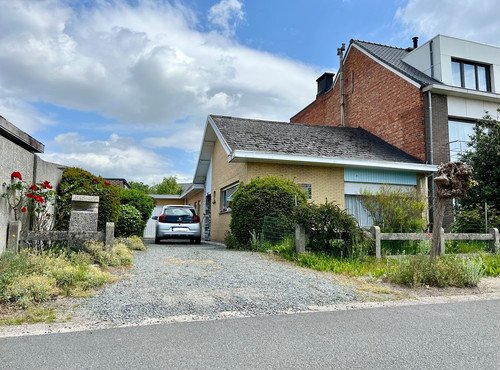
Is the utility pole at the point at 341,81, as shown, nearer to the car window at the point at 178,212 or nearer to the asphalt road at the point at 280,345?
the car window at the point at 178,212

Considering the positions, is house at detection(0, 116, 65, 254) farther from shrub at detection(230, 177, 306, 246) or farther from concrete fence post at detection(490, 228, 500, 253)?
concrete fence post at detection(490, 228, 500, 253)

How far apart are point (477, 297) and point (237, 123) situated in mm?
12948

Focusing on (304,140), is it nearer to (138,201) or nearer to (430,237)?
(138,201)

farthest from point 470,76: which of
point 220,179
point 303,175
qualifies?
point 220,179

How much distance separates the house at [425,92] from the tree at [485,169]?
168 centimetres

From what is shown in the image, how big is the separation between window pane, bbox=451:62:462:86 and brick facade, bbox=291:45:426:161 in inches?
97.2

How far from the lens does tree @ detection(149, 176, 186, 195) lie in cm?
5773

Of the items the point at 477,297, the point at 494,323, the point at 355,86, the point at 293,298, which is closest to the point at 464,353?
the point at 494,323

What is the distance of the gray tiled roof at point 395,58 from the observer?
18097 mm

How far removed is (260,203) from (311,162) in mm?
3416

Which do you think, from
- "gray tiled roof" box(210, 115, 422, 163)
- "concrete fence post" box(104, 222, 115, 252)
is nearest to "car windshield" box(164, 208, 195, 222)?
"gray tiled roof" box(210, 115, 422, 163)

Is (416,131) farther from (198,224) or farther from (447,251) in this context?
(198,224)

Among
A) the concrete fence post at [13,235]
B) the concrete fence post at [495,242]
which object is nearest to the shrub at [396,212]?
the concrete fence post at [495,242]

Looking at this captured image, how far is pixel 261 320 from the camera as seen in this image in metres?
4.89
